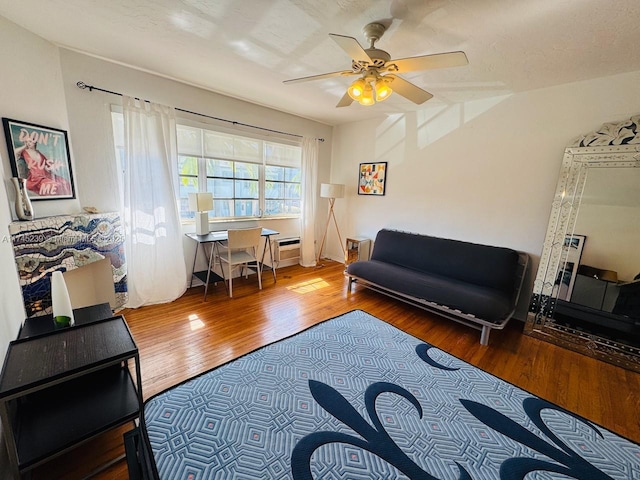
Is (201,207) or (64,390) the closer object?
(64,390)

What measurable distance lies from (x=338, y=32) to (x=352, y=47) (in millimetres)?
518

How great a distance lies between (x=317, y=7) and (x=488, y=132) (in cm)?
237

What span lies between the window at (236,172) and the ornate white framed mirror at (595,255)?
132 inches

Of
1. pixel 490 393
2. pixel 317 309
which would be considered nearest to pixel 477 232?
pixel 490 393

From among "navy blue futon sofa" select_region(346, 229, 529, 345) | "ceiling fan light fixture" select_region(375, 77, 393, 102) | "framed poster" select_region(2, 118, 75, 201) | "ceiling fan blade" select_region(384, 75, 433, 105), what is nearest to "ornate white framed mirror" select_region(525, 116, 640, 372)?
"navy blue futon sofa" select_region(346, 229, 529, 345)

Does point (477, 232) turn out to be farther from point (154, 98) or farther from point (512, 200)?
point (154, 98)

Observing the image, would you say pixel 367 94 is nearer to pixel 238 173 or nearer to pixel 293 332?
pixel 293 332

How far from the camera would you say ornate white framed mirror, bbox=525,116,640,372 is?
85.8 inches

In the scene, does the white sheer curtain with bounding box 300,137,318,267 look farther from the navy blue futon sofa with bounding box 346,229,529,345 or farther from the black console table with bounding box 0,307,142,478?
the black console table with bounding box 0,307,142,478

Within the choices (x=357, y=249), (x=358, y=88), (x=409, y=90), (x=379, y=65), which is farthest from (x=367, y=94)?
(x=357, y=249)

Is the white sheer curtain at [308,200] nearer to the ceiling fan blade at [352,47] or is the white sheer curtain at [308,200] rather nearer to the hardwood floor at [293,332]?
the hardwood floor at [293,332]

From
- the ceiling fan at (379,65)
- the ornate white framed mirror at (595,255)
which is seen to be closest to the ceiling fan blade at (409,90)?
the ceiling fan at (379,65)

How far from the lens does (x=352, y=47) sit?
1.43m

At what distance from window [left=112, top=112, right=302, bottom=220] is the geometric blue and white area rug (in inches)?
89.1
